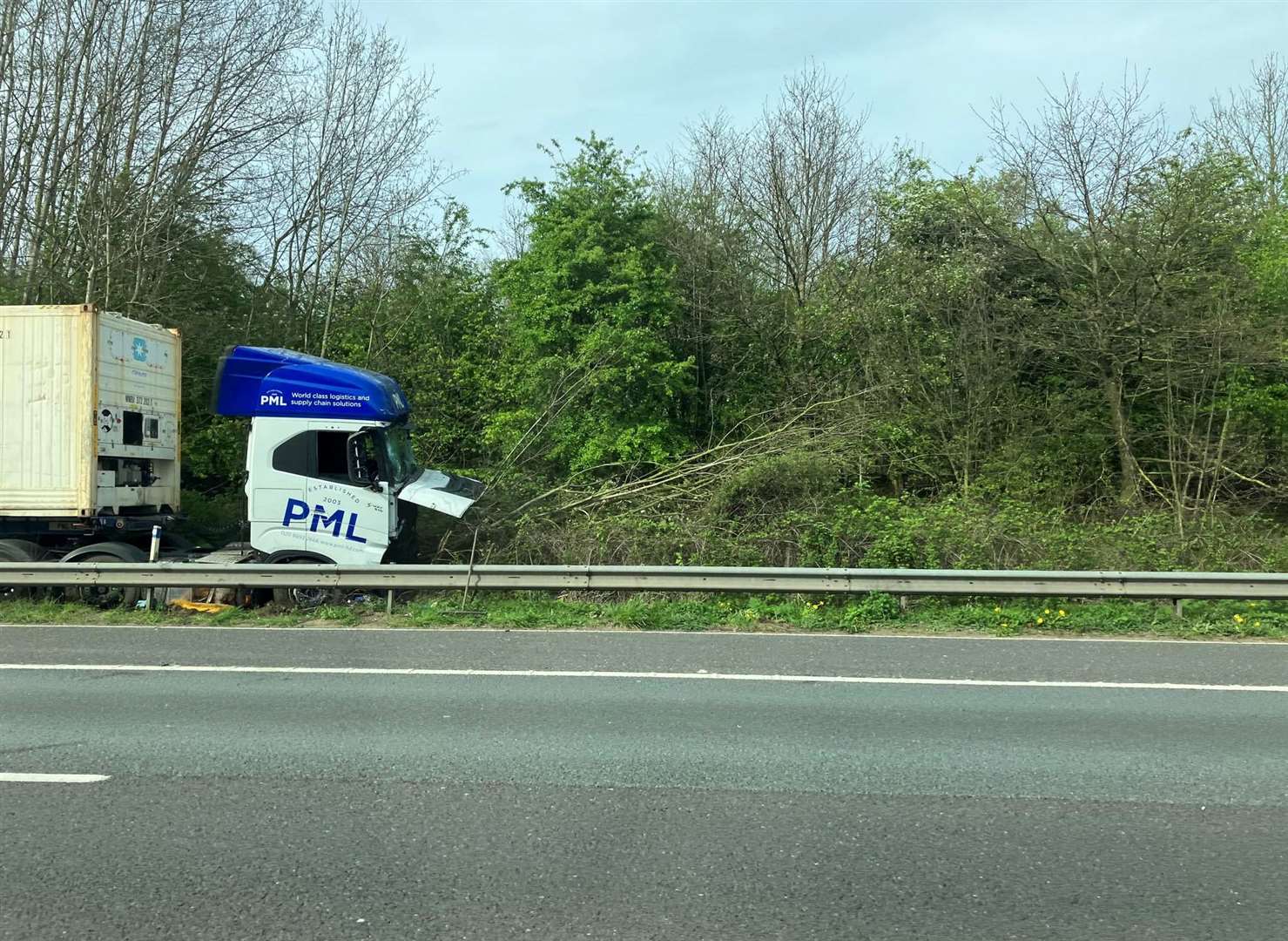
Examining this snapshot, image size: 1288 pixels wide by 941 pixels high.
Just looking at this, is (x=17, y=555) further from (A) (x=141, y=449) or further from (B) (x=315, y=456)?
(B) (x=315, y=456)

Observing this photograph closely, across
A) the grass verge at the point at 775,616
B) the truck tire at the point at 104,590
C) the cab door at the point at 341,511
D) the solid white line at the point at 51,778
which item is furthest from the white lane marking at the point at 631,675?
the cab door at the point at 341,511

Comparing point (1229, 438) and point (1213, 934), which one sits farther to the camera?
point (1229, 438)

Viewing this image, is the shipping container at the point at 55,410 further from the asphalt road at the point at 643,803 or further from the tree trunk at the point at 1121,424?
the tree trunk at the point at 1121,424

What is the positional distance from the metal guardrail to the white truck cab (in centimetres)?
72

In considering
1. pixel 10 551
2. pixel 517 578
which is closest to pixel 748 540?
pixel 517 578

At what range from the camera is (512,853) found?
14.6ft

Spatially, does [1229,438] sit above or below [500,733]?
above

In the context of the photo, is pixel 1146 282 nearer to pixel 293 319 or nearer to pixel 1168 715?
pixel 1168 715

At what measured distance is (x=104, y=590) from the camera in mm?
11781

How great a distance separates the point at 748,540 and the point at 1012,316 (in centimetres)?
773

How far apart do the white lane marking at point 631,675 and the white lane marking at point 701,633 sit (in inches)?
75.1

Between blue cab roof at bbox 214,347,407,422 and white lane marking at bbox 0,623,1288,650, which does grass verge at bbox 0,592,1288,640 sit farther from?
blue cab roof at bbox 214,347,407,422

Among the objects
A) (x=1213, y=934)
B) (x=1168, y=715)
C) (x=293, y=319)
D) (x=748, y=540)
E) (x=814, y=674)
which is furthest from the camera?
(x=293, y=319)

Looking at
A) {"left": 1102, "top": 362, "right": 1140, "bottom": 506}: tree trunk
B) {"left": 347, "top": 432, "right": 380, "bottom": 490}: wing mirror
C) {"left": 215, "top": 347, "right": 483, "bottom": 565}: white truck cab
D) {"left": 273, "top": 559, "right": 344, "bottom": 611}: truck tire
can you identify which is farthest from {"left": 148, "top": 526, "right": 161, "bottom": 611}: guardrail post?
{"left": 1102, "top": 362, "right": 1140, "bottom": 506}: tree trunk
